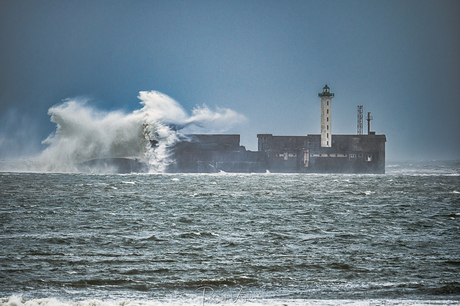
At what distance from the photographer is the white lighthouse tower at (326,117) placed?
71.2 meters

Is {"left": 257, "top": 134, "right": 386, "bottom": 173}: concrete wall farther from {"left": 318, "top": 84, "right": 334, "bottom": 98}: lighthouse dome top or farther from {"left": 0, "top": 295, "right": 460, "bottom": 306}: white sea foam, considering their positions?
{"left": 0, "top": 295, "right": 460, "bottom": 306}: white sea foam

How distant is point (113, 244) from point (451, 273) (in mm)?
7454

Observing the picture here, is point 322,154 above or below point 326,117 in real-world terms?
below

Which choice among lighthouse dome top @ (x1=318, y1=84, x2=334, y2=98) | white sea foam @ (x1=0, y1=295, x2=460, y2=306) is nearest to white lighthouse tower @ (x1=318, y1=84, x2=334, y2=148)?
lighthouse dome top @ (x1=318, y1=84, x2=334, y2=98)

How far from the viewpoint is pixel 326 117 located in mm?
72438

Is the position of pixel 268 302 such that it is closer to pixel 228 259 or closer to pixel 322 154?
pixel 228 259

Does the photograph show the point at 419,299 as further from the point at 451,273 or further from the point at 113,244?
the point at 113,244

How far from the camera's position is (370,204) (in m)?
22.7

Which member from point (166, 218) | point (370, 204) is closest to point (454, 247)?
point (166, 218)

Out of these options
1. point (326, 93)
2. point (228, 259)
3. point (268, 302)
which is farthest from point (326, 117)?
point (268, 302)

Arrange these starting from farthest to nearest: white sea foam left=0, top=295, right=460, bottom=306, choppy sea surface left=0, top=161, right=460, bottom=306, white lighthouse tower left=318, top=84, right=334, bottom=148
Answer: white lighthouse tower left=318, top=84, right=334, bottom=148
choppy sea surface left=0, top=161, right=460, bottom=306
white sea foam left=0, top=295, right=460, bottom=306

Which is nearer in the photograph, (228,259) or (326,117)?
(228,259)

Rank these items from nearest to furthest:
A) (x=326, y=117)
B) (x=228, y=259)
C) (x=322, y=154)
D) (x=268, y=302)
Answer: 1. (x=268, y=302)
2. (x=228, y=259)
3. (x=322, y=154)
4. (x=326, y=117)

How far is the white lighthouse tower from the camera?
234 feet
